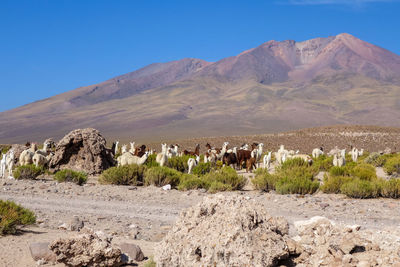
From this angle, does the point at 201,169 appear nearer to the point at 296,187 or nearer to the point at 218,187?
the point at 218,187

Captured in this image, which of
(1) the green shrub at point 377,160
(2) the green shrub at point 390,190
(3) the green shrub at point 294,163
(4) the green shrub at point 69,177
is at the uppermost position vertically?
(4) the green shrub at point 69,177

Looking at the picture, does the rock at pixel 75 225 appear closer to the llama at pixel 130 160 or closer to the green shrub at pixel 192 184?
the green shrub at pixel 192 184

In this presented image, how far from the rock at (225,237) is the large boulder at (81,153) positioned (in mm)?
15723

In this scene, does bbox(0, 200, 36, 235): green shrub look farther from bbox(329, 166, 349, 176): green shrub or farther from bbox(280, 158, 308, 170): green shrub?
bbox(280, 158, 308, 170): green shrub

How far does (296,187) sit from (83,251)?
980 cm

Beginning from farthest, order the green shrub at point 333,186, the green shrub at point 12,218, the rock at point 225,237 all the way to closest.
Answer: the green shrub at point 333,186 → the green shrub at point 12,218 → the rock at point 225,237

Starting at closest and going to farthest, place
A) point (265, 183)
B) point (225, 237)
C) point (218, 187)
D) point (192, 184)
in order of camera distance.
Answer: point (225, 237)
point (218, 187)
point (192, 184)
point (265, 183)

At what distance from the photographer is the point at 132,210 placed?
11.8 metres

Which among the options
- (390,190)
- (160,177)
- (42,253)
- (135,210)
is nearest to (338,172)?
(390,190)

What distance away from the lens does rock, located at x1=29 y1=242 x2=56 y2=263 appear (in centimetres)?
620

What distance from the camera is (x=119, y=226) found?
944 cm

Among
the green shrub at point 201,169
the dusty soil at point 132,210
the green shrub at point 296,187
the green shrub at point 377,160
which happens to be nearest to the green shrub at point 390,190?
the dusty soil at point 132,210

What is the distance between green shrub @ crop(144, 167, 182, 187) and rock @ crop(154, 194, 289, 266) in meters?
10.6

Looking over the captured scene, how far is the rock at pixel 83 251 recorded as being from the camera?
5820 millimetres
